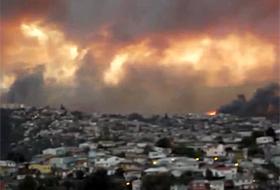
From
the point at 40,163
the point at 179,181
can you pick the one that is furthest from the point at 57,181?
the point at 40,163

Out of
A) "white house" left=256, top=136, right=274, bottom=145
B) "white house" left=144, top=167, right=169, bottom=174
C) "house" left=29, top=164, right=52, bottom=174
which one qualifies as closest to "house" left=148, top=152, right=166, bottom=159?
"white house" left=144, top=167, right=169, bottom=174

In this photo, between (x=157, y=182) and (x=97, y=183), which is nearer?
(x=97, y=183)

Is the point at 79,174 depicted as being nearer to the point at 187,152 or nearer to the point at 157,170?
the point at 157,170

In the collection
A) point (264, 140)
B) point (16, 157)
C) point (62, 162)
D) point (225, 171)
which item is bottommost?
point (225, 171)

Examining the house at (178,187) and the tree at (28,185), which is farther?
the house at (178,187)

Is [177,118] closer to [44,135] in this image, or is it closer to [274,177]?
[44,135]

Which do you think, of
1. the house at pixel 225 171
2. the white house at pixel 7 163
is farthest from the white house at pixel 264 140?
the white house at pixel 7 163

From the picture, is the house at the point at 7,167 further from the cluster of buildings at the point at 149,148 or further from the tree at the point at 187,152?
the tree at the point at 187,152

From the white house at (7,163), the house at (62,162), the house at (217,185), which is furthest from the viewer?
the house at (62,162)

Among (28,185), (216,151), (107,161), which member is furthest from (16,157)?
(28,185)

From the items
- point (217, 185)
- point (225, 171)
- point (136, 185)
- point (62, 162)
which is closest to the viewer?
point (136, 185)
